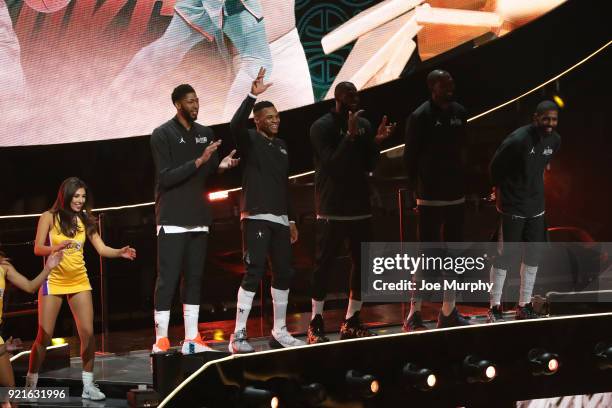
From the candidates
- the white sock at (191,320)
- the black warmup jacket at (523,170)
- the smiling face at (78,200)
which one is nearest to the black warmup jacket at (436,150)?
the black warmup jacket at (523,170)

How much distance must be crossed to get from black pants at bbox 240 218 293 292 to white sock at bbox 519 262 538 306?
1.88 m

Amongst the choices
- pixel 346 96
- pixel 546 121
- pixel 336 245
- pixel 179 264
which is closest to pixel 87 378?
pixel 179 264

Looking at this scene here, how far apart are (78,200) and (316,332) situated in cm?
168

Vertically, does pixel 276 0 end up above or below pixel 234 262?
above

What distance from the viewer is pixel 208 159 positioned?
215 inches

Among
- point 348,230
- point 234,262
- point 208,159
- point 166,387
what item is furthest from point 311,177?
point 166,387

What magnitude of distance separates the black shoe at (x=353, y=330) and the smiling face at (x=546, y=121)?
1.92 meters

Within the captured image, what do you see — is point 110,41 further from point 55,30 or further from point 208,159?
point 208,159

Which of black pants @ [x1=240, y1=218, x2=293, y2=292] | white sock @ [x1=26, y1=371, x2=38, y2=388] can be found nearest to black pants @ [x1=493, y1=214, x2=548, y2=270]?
black pants @ [x1=240, y1=218, x2=293, y2=292]

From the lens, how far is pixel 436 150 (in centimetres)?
611

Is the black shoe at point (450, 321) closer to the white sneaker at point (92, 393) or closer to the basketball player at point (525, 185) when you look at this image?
the basketball player at point (525, 185)

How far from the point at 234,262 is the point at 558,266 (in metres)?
2.57

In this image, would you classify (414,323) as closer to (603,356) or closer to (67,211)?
(603,356)

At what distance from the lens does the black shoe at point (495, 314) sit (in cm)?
666
